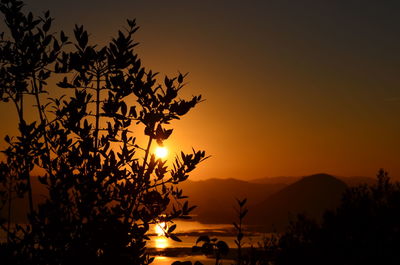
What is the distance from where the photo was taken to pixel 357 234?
2272 cm

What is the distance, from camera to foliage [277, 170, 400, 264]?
21.4 metres

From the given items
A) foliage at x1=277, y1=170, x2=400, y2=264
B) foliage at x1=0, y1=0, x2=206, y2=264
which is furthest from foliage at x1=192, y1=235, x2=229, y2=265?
foliage at x1=277, y1=170, x2=400, y2=264

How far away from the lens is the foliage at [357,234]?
2144 cm

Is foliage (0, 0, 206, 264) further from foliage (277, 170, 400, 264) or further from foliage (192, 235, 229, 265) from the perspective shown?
foliage (277, 170, 400, 264)

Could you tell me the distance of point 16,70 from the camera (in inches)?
322

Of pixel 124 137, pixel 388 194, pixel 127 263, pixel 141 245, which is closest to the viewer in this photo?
pixel 127 263

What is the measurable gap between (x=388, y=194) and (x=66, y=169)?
21984 millimetres

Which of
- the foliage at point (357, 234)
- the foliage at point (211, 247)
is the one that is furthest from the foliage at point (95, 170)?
the foliage at point (357, 234)

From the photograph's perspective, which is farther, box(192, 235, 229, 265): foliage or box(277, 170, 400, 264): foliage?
box(277, 170, 400, 264): foliage

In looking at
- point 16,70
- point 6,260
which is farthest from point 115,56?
point 6,260

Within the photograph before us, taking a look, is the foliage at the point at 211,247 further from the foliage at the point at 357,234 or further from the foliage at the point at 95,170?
the foliage at the point at 357,234

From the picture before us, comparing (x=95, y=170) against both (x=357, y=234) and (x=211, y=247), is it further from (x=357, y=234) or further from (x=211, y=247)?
(x=357, y=234)

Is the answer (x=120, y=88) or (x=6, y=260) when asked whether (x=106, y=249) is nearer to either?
(x=6, y=260)

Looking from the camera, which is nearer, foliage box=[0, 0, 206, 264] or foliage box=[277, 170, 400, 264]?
foliage box=[0, 0, 206, 264]
